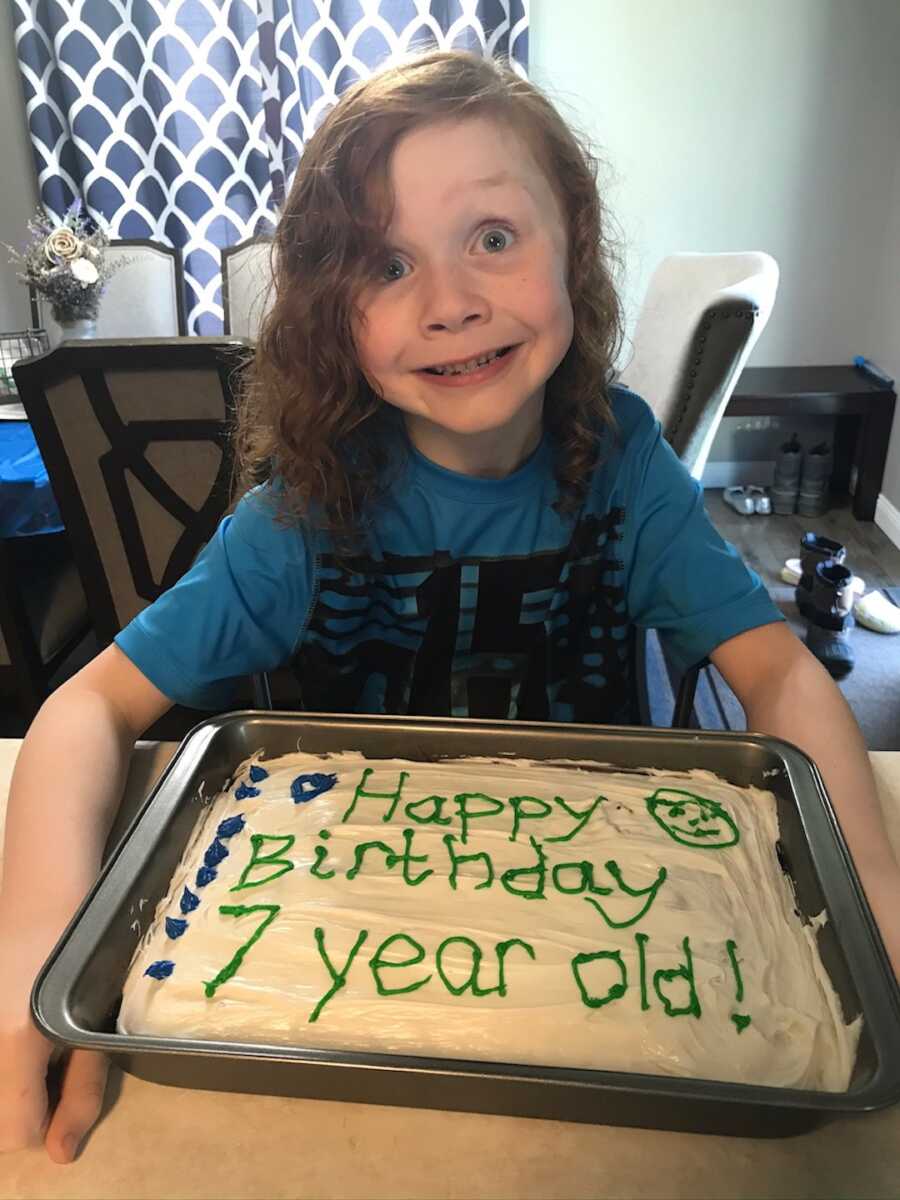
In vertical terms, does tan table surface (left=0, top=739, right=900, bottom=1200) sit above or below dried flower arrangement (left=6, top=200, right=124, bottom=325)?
below

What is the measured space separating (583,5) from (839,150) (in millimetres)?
1048

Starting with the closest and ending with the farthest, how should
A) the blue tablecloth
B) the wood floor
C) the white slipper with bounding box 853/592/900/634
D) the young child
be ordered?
the young child → the blue tablecloth → the white slipper with bounding box 853/592/900/634 → the wood floor

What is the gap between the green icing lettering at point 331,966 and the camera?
619 millimetres

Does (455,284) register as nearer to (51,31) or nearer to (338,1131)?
(338,1131)

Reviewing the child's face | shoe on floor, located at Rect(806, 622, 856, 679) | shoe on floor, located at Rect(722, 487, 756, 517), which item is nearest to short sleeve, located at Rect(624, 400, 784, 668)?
the child's face

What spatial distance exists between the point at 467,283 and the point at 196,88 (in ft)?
10.1

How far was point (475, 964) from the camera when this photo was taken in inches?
25.5

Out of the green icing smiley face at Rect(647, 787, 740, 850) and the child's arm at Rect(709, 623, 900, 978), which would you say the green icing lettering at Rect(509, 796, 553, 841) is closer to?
the green icing smiley face at Rect(647, 787, 740, 850)

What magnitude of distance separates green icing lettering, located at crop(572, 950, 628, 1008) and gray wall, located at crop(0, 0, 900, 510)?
125 inches

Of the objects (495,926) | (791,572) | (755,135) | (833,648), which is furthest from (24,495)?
(755,135)

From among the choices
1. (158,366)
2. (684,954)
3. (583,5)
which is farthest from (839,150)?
(684,954)

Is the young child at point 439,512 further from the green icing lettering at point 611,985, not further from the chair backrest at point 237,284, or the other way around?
the chair backrest at point 237,284

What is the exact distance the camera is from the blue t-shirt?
1021mm

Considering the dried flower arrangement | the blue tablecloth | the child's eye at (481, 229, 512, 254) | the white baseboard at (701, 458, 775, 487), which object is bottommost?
the white baseboard at (701, 458, 775, 487)
